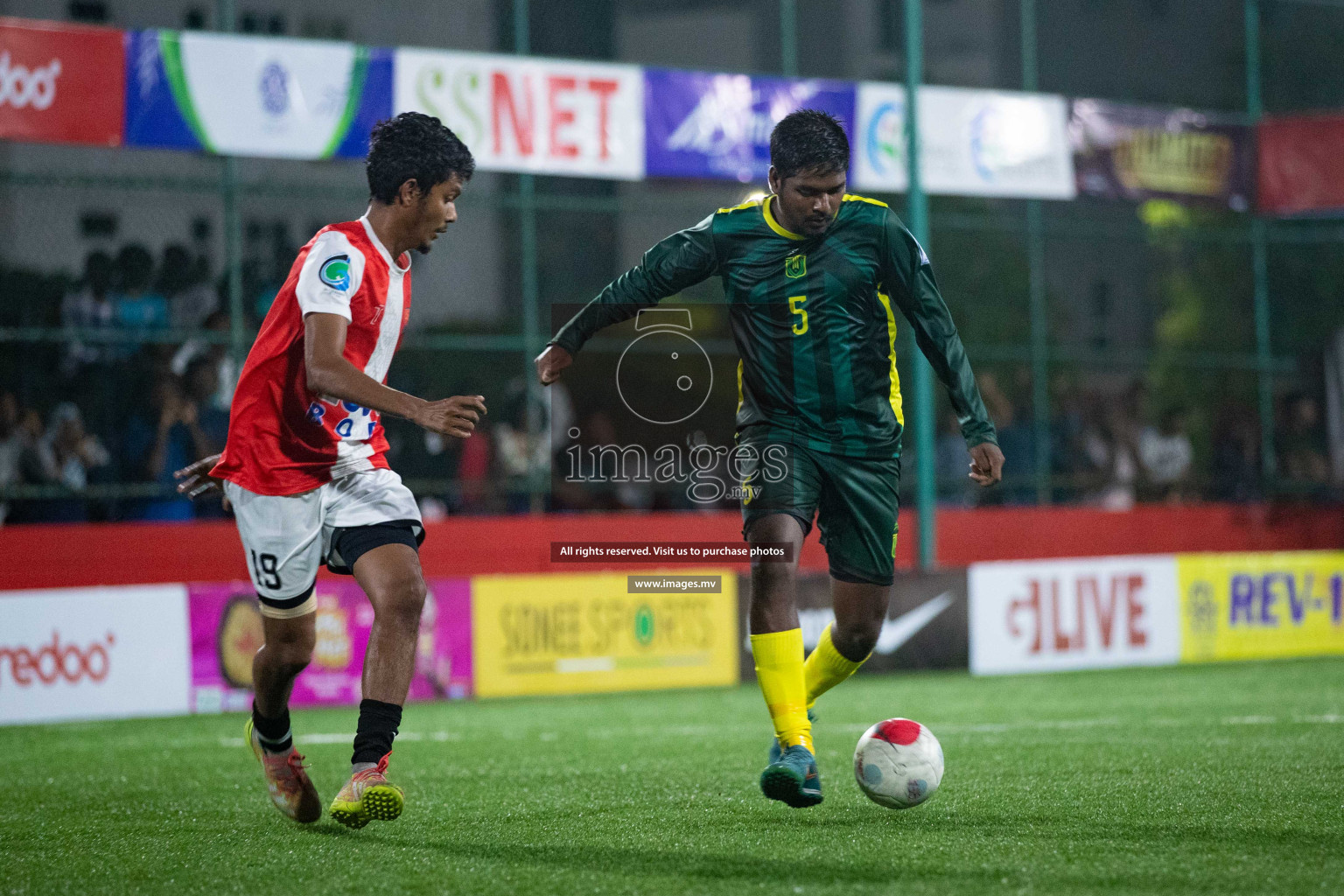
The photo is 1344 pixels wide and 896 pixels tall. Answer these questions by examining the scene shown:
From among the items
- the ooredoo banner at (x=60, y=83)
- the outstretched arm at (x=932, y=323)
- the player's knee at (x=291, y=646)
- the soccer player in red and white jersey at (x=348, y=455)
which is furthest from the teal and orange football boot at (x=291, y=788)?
the ooredoo banner at (x=60, y=83)

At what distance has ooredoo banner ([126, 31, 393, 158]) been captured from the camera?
39.8 feet

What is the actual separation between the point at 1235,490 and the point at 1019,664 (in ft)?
17.4

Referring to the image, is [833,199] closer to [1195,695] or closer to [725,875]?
[725,875]

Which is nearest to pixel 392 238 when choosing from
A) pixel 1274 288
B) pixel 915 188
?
pixel 915 188

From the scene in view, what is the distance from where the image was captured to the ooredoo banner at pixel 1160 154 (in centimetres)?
1574

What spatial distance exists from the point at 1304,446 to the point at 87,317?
12.1 m

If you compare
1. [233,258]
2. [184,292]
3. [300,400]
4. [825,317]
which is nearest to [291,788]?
[300,400]

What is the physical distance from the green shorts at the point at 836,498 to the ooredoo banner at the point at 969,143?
9181 mm

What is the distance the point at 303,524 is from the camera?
501 centimetres

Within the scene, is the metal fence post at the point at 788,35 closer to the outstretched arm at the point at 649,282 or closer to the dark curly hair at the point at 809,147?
the outstretched arm at the point at 649,282

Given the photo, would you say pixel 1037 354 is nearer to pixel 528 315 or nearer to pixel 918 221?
pixel 918 221

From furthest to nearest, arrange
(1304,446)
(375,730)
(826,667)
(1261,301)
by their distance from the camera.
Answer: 1. (1261,301)
2. (1304,446)
3. (826,667)
4. (375,730)

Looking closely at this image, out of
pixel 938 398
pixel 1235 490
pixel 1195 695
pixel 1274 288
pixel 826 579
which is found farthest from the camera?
pixel 938 398

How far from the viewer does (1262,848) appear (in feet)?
14.5
